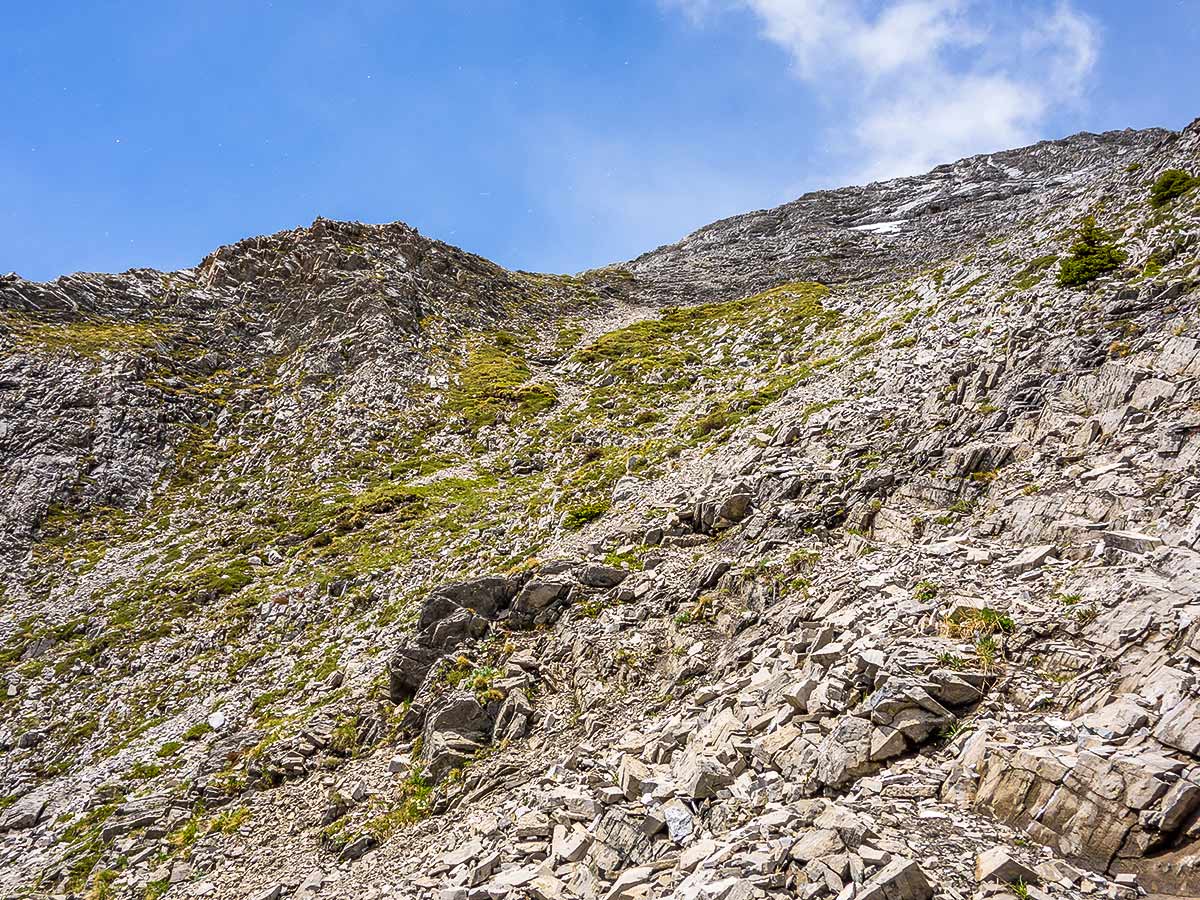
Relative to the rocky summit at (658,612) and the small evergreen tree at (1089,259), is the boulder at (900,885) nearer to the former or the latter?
the rocky summit at (658,612)

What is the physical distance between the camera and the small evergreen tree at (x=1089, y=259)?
2738 centimetres

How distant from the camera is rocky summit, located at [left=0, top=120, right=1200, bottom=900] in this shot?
9797mm

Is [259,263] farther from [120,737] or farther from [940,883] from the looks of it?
[940,883]

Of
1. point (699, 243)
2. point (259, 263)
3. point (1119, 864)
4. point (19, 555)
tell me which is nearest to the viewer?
point (1119, 864)

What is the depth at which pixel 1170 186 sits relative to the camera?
1217 inches

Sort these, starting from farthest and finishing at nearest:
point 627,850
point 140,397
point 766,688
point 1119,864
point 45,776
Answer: point 140,397 → point 45,776 → point 766,688 → point 627,850 → point 1119,864

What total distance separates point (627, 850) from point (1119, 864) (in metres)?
7.39

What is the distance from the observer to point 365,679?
23609 millimetres

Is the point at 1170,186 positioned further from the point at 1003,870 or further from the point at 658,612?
the point at 1003,870

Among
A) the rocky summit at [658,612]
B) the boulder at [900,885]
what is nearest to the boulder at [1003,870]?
the rocky summit at [658,612]

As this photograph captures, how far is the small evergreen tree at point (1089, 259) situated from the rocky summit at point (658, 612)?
0.27 metres

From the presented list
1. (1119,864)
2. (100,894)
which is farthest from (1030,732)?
(100,894)

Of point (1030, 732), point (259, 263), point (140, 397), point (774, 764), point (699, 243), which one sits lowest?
point (774, 764)

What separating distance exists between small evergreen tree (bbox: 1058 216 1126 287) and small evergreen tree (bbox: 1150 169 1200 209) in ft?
9.15
